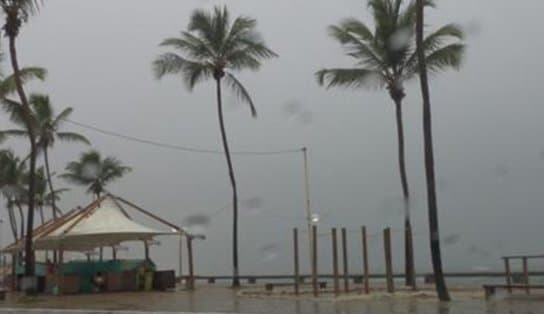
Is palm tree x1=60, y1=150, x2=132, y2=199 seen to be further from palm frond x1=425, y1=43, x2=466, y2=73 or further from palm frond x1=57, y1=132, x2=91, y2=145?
palm frond x1=425, y1=43, x2=466, y2=73

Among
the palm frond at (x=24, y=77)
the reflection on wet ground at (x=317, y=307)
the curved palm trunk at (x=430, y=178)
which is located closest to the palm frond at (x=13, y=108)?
the palm frond at (x=24, y=77)

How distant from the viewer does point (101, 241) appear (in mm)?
36469

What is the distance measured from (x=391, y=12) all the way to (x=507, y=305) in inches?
551

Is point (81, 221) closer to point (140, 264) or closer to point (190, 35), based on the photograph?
point (140, 264)

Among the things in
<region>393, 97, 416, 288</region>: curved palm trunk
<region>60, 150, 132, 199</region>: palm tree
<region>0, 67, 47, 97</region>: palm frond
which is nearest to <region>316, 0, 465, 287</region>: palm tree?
<region>393, 97, 416, 288</region>: curved palm trunk

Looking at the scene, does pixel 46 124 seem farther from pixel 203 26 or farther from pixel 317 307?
pixel 317 307

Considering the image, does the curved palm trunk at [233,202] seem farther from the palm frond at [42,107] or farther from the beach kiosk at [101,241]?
the palm frond at [42,107]

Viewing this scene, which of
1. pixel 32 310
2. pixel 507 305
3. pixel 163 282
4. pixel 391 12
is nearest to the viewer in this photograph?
pixel 507 305

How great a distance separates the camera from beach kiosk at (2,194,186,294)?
107 ft

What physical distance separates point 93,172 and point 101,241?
23.2 m

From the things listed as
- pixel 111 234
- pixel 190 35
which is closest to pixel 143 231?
pixel 111 234

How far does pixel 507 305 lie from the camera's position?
60.8 ft

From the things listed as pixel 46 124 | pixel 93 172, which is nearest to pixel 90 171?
pixel 93 172

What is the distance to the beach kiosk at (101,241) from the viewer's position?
3253cm
